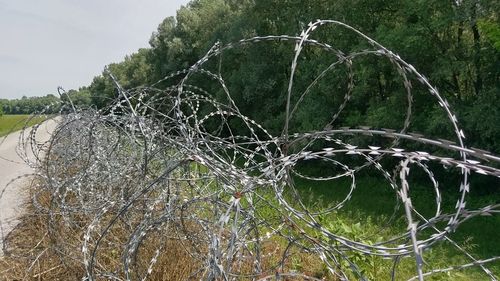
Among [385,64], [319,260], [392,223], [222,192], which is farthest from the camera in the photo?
[385,64]

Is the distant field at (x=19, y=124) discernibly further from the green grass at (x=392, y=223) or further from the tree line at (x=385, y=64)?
the green grass at (x=392, y=223)

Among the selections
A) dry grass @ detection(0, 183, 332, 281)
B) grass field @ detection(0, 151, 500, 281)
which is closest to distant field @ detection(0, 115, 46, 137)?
grass field @ detection(0, 151, 500, 281)

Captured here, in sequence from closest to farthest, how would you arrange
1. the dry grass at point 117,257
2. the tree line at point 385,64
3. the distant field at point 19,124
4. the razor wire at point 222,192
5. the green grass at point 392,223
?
the razor wire at point 222,192 → the dry grass at point 117,257 → the green grass at point 392,223 → the distant field at point 19,124 → the tree line at point 385,64

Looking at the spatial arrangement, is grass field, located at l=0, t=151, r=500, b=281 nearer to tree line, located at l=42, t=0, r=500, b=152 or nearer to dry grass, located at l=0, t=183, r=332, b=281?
dry grass, located at l=0, t=183, r=332, b=281

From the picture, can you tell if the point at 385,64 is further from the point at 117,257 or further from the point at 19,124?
the point at 117,257

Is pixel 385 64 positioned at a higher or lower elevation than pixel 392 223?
higher

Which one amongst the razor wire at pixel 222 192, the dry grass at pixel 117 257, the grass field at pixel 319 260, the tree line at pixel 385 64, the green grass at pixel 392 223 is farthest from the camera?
the tree line at pixel 385 64

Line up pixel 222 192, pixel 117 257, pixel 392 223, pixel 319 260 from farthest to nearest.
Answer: pixel 392 223 < pixel 319 260 < pixel 117 257 < pixel 222 192

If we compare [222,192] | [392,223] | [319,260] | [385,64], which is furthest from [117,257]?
[385,64]

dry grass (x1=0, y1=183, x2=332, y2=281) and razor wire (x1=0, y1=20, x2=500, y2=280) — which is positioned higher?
razor wire (x1=0, y1=20, x2=500, y2=280)

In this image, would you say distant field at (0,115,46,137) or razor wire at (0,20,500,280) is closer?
razor wire at (0,20,500,280)

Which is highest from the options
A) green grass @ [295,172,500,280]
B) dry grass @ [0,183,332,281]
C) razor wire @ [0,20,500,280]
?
razor wire @ [0,20,500,280]

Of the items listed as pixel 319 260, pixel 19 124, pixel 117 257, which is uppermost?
pixel 19 124

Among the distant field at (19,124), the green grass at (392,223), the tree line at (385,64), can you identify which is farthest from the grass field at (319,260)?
the tree line at (385,64)
